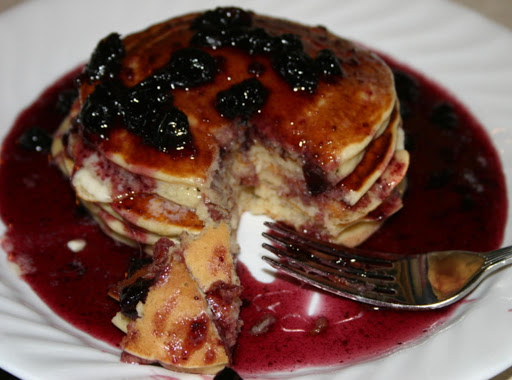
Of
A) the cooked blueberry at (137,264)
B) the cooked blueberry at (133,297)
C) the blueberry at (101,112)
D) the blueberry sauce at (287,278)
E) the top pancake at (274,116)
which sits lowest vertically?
the blueberry sauce at (287,278)

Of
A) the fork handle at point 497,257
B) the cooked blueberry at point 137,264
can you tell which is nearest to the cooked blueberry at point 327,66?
the fork handle at point 497,257

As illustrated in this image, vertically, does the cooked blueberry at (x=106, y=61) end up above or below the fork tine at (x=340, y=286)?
above

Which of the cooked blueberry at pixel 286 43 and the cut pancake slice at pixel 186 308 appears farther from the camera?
the cooked blueberry at pixel 286 43

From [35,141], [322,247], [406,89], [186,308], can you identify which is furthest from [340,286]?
[35,141]

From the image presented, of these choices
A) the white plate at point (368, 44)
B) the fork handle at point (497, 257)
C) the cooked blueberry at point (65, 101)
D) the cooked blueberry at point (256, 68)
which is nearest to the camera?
the white plate at point (368, 44)

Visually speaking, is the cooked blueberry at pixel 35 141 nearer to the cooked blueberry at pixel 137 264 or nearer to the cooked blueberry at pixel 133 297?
the cooked blueberry at pixel 137 264

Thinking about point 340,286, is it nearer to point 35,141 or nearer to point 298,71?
point 298,71

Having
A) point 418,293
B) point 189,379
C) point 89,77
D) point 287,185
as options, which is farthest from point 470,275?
point 89,77

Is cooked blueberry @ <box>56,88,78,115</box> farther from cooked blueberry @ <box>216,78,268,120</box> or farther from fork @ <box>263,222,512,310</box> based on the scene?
fork @ <box>263,222,512,310</box>
